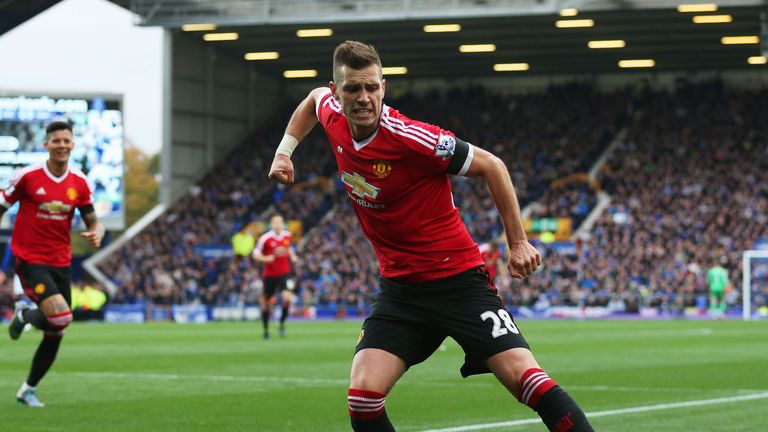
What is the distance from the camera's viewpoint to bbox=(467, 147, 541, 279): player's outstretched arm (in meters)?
5.80

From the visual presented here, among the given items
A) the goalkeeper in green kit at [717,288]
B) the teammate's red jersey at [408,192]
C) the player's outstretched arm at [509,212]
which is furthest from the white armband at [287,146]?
the goalkeeper in green kit at [717,288]

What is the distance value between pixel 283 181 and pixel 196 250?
43046 mm

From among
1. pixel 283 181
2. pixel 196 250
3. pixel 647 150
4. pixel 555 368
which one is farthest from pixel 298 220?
pixel 283 181

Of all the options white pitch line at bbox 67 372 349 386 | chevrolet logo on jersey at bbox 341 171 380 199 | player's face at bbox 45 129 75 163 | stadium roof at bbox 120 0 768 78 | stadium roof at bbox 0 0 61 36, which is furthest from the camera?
stadium roof at bbox 0 0 61 36

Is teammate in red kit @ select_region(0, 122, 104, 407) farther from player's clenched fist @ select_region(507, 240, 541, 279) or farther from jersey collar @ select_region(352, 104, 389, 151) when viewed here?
player's clenched fist @ select_region(507, 240, 541, 279)

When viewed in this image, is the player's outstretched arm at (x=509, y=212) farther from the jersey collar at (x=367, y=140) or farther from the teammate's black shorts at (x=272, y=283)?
the teammate's black shorts at (x=272, y=283)

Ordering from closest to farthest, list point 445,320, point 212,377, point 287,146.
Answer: point 445,320 < point 287,146 < point 212,377

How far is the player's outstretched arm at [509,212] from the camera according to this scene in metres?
5.80

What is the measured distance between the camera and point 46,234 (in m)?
11.5

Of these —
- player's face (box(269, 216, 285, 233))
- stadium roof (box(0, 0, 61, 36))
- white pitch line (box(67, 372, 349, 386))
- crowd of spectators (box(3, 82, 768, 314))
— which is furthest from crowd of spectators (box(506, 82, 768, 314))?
white pitch line (box(67, 372, 349, 386))

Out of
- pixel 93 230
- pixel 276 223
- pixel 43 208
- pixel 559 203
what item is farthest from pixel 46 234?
pixel 559 203

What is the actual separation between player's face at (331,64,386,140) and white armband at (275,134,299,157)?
539mm

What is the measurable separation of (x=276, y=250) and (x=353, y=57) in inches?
789

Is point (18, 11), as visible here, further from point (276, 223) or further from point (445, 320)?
point (445, 320)
